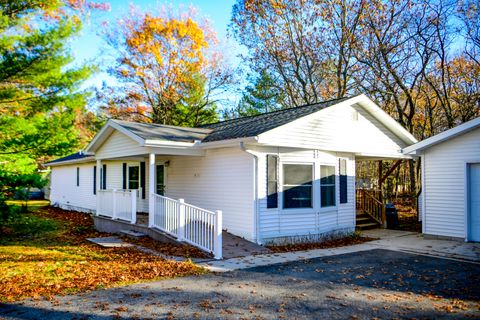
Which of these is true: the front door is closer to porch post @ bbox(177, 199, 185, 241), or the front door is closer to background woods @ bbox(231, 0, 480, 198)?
porch post @ bbox(177, 199, 185, 241)

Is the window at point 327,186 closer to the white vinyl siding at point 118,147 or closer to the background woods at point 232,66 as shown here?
the white vinyl siding at point 118,147

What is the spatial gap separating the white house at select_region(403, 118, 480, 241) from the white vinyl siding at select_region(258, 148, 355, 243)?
240 cm

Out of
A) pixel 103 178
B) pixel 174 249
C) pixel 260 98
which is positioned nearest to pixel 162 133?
pixel 174 249

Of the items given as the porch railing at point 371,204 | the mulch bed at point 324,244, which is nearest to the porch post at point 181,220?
the mulch bed at point 324,244

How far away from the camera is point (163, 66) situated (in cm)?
2598

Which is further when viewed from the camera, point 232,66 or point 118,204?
point 232,66

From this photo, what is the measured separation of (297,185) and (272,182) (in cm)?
99

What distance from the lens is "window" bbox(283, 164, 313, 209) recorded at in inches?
451

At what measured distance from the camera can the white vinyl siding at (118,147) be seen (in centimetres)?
1231

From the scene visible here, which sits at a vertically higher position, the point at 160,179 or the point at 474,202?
the point at 160,179

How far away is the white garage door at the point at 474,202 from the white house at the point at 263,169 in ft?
10.7

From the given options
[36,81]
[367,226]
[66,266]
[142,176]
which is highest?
[36,81]

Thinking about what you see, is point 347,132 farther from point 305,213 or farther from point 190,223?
point 190,223

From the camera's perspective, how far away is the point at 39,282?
276 inches
